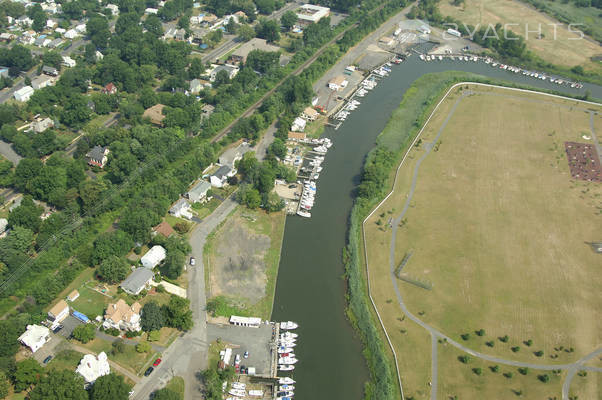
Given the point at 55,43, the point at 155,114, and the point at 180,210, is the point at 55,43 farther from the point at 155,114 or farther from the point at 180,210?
the point at 180,210

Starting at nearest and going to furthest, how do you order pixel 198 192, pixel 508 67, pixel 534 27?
pixel 198 192 → pixel 508 67 → pixel 534 27

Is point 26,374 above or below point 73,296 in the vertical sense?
above

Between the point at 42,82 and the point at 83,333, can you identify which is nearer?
the point at 83,333

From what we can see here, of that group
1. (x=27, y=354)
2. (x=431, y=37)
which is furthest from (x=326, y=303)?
(x=431, y=37)

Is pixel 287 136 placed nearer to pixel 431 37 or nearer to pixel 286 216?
pixel 286 216

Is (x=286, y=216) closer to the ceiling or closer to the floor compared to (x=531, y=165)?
closer to the floor

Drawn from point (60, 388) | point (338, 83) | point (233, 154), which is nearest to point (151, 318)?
point (60, 388)

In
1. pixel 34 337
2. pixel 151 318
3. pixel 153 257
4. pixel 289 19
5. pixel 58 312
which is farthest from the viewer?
pixel 289 19
